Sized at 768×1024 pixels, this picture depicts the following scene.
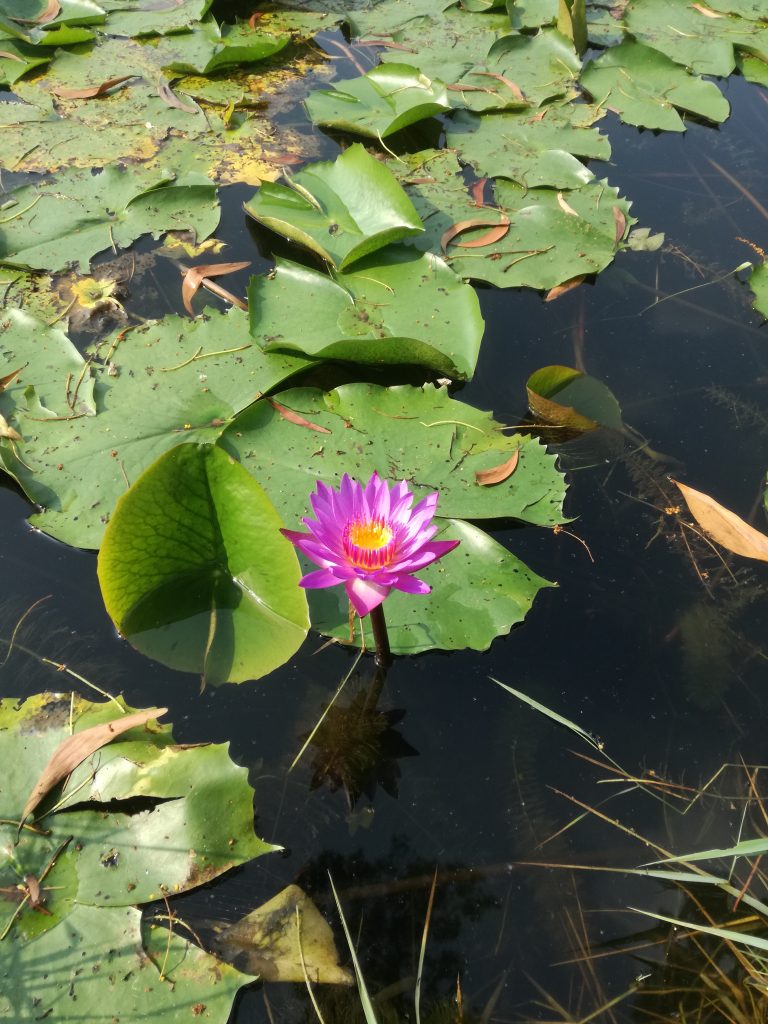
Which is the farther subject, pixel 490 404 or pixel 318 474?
pixel 490 404

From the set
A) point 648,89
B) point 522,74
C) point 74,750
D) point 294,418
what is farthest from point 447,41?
point 74,750

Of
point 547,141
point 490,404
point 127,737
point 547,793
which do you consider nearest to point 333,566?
point 127,737

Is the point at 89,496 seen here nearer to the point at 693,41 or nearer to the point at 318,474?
the point at 318,474

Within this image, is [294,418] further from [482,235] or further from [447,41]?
[447,41]

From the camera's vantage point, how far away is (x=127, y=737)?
1947mm

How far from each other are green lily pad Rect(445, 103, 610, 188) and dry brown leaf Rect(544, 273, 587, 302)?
0.60 metres

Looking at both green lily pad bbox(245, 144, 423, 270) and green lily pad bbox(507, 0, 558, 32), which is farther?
green lily pad bbox(507, 0, 558, 32)

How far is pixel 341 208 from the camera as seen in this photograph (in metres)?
3.36

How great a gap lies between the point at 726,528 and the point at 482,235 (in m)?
1.66

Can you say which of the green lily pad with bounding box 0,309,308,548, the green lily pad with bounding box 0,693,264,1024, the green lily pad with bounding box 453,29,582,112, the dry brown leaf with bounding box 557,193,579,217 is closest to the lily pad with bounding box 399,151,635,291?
the dry brown leaf with bounding box 557,193,579,217

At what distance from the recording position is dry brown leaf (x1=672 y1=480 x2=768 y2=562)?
240cm

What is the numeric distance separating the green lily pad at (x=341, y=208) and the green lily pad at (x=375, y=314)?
0.40ft

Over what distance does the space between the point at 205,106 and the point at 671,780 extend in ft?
12.6

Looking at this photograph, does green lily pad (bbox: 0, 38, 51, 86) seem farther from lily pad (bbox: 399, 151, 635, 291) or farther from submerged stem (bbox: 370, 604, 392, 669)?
submerged stem (bbox: 370, 604, 392, 669)
